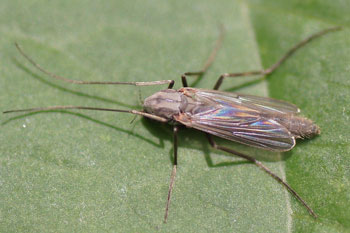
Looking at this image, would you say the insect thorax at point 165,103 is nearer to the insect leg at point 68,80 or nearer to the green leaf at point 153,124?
the insect leg at point 68,80

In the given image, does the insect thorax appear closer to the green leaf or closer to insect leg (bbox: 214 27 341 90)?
the green leaf

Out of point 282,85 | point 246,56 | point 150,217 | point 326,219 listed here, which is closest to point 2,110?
point 150,217

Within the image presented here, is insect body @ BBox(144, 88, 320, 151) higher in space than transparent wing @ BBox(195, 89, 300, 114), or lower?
lower

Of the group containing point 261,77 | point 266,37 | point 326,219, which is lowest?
point 326,219

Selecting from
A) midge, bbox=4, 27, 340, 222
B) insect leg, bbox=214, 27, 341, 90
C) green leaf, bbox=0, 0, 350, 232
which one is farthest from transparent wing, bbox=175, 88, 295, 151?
insect leg, bbox=214, 27, 341, 90

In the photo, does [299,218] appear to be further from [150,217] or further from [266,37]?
[266,37]

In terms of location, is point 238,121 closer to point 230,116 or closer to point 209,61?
point 230,116
